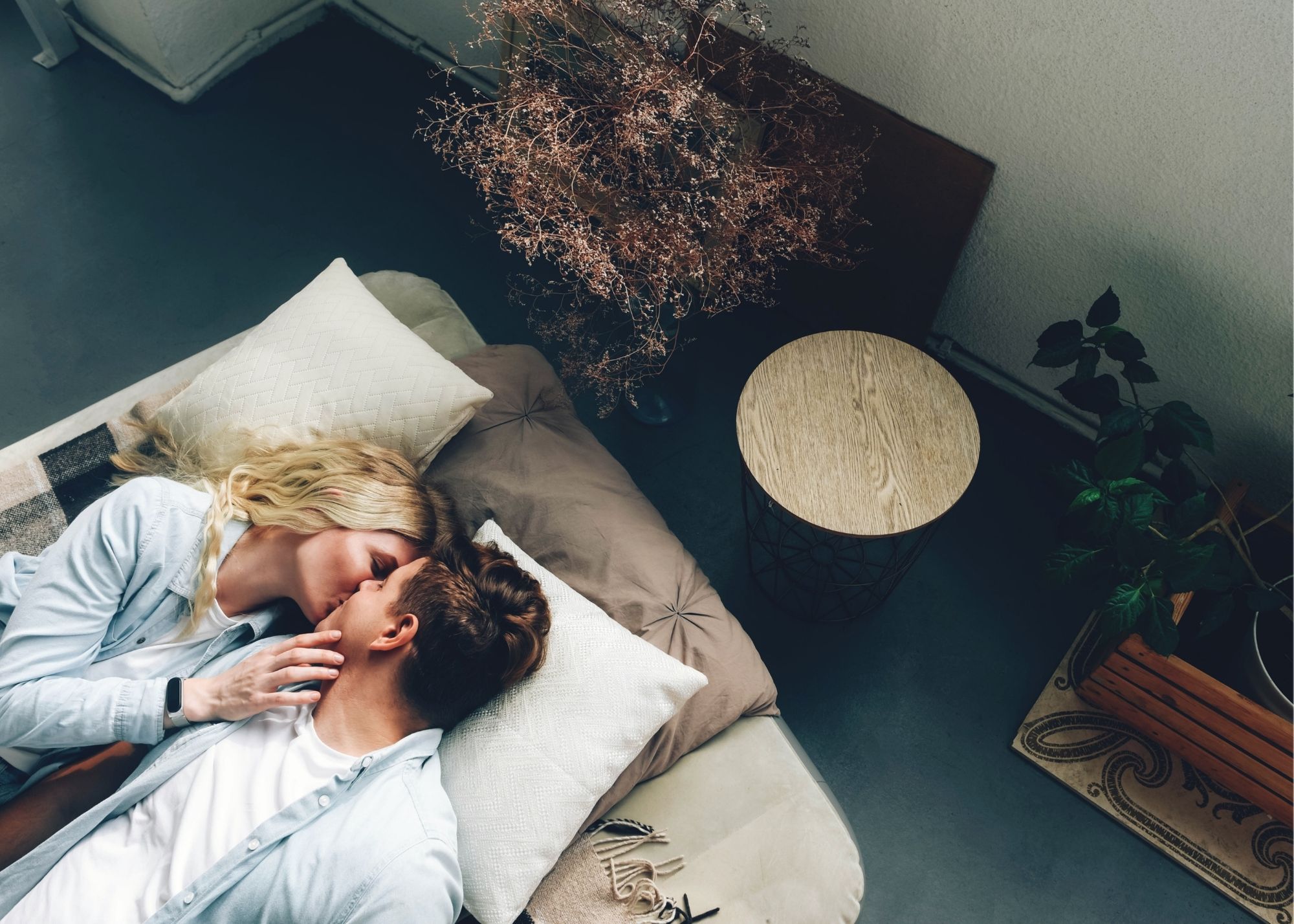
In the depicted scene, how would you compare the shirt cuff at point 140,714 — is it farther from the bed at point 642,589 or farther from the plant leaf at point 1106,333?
the plant leaf at point 1106,333

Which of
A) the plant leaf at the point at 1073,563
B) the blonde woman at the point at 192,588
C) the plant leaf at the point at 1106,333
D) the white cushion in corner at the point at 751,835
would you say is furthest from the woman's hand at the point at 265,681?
the plant leaf at the point at 1106,333

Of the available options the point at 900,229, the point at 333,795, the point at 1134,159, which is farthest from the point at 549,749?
the point at 1134,159

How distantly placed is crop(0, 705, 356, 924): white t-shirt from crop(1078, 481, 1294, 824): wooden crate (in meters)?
1.40

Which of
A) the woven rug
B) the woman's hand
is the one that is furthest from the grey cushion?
the woven rug

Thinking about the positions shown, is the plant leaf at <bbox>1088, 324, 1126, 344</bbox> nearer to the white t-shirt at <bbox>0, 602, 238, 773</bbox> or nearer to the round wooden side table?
the round wooden side table

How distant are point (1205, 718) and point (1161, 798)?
10.5 inches

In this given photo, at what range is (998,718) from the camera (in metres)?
2.03

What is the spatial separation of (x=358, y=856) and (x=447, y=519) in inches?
21.9

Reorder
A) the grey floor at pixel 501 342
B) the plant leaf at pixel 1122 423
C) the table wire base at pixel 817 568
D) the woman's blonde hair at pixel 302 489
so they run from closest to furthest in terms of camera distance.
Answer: the woman's blonde hair at pixel 302 489
the plant leaf at pixel 1122 423
the grey floor at pixel 501 342
the table wire base at pixel 817 568

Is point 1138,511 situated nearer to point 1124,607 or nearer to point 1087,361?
point 1124,607

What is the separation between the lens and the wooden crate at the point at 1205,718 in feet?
5.55

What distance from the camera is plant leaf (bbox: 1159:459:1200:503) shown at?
1.81m

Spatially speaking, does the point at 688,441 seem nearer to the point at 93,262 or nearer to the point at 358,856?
the point at 358,856

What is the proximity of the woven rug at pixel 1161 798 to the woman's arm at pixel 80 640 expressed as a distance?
5.43ft
